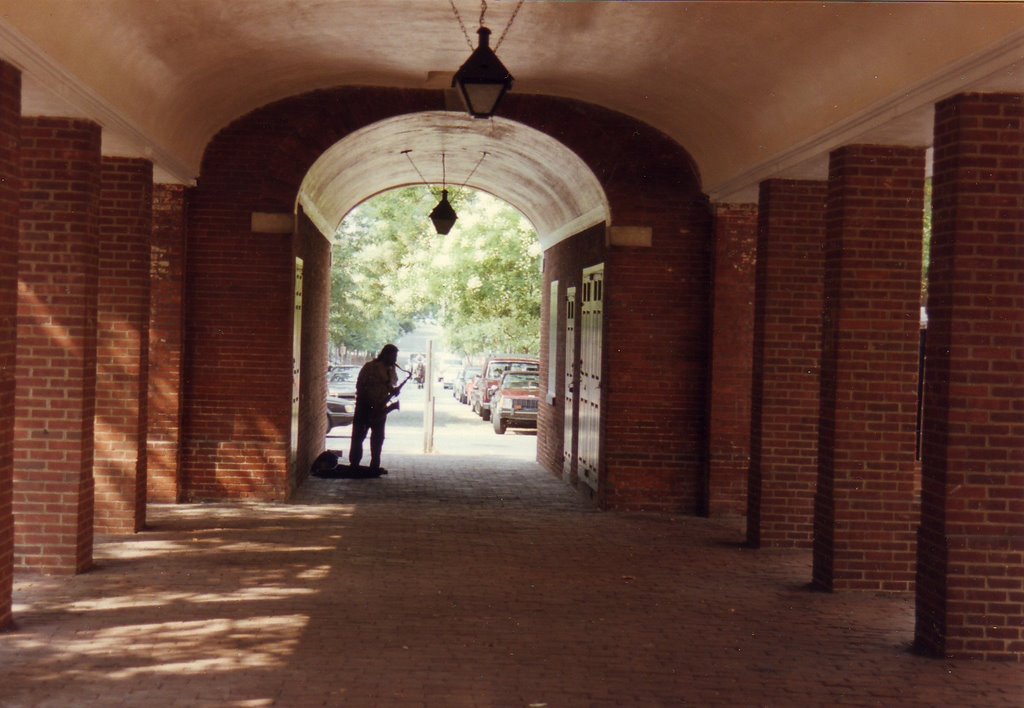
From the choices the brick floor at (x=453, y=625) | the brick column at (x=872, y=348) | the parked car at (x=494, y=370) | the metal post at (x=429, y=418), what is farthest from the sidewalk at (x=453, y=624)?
the parked car at (x=494, y=370)

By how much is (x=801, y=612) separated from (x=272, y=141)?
7.49 meters

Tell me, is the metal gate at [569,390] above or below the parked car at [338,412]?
above

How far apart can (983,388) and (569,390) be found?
8907 mm

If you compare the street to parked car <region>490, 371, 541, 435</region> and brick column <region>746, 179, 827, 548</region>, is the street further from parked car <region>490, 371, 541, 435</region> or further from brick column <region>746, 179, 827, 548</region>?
brick column <region>746, 179, 827, 548</region>

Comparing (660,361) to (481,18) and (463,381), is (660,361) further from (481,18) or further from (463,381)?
(463,381)

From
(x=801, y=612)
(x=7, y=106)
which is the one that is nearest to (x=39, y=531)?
(x=7, y=106)

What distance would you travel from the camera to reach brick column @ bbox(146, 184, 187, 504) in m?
12.2

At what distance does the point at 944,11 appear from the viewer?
641 centimetres

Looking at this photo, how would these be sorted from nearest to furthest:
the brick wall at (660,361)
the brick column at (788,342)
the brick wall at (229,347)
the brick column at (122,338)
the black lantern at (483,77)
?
the black lantern at (483,77) < the brick column at (122,338) < the brick column at (788,342) < the brick wall at (229,347) < the brick wall at (660,361)

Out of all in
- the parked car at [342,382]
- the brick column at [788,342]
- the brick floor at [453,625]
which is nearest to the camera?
the brick floor at [453,625]

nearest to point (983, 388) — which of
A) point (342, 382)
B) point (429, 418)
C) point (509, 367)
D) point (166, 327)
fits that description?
point (166, 327)

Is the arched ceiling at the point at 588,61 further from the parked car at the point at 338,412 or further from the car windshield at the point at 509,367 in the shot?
the car windshield at the point at 509,367

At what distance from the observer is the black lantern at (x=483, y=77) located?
292 inches

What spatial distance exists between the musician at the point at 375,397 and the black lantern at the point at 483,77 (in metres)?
7.98
